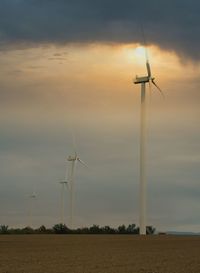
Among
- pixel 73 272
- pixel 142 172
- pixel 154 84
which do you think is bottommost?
pixel 73 272

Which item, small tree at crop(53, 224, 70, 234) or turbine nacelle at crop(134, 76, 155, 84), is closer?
turbine nacelle at crop(134, 76, 155, 84)

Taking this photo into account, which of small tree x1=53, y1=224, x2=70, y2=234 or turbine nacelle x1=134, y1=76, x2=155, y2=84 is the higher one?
turbine nacelle x1=134, y1=76, x2=155, y2=84

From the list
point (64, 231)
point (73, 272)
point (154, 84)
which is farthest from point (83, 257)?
point (64, 231)

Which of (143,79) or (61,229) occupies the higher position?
(143,79)

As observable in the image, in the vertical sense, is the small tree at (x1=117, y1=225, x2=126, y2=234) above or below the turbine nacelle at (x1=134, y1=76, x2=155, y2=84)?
below

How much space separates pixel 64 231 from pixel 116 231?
16.9 m

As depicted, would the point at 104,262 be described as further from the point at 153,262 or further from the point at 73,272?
the point at 73,272

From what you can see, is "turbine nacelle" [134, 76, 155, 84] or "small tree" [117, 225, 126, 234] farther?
"small tree" [117, 225, 126, 234]

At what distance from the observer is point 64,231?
13600 centimetres

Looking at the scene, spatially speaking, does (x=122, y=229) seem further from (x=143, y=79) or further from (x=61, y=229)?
(x=143, y=79)

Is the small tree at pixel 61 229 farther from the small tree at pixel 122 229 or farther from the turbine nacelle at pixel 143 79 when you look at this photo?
the turbine nacelle at pixel 143 79

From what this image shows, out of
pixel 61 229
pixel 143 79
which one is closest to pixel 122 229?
pixel 61 229

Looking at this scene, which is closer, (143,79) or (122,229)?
(143,79)

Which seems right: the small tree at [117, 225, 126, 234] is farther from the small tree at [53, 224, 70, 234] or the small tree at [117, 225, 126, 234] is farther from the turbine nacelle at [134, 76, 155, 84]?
the turbine nacelle at [134, 76, 155, 84]
